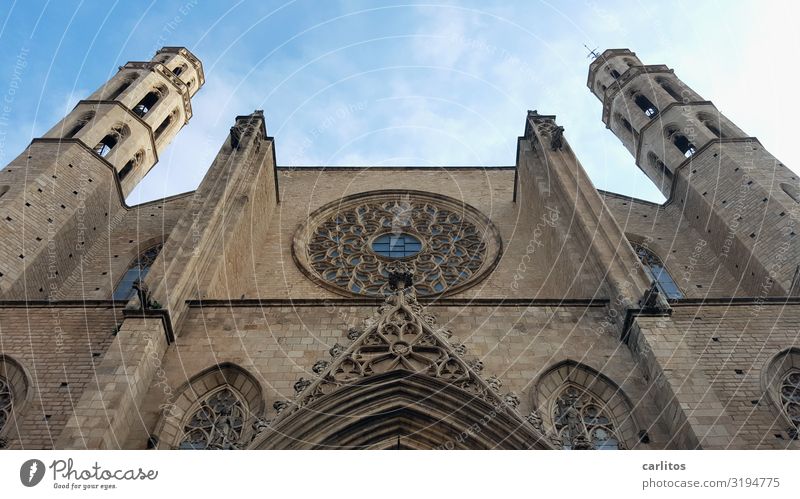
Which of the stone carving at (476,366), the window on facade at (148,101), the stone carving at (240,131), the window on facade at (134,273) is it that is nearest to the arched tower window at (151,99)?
the window on facade at (148,101)

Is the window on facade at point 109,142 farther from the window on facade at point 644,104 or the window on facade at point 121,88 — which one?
the window on facade at point 644,104

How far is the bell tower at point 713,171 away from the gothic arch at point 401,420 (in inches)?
273

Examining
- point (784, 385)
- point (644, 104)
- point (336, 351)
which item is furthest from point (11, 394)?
point (644, 104)

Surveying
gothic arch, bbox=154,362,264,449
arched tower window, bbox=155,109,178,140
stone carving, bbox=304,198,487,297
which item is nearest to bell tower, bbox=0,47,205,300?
arched tower window, bbox=155,109,178,140

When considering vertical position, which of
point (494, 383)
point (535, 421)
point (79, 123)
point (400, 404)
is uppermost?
point (79, 123)

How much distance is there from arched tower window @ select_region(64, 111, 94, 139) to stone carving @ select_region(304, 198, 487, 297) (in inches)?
263

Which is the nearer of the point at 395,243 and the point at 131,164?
the point at 395,243

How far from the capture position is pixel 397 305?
935 centimetres

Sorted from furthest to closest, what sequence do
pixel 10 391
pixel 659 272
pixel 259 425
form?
pixel 659 272 < pixel 10 391 < pixel 259 425

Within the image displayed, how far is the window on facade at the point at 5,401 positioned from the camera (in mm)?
8445

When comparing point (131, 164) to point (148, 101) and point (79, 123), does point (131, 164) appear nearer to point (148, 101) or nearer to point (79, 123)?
point (79, 123)

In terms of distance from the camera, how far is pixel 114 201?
52.2 ft

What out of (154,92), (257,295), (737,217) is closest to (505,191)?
(737,217)

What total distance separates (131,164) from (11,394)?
10.7 m
